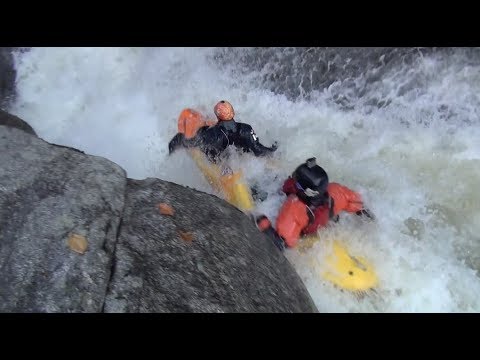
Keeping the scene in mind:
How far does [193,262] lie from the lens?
3186mm

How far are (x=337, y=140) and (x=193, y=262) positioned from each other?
11.9 feet

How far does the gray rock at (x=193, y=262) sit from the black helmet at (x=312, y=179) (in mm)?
A: 648

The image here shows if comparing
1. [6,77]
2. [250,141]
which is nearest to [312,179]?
[250,141]

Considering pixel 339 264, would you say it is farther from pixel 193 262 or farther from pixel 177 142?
pixel 177 142

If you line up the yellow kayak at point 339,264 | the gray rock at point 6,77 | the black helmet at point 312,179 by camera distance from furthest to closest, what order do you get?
the gray rock at point 6,77, the yellow kayak at point 339,264, the black helmet at point 312,179

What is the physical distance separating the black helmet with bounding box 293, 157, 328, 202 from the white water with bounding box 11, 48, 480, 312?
2.92ft

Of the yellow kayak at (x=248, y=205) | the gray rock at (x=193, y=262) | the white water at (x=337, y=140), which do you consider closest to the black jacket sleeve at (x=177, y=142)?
the yellow kayak at (x=248, y=205)

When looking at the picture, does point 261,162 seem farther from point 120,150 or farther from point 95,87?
point 95,87

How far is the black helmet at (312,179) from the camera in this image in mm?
3984

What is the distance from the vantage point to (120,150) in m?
6.82

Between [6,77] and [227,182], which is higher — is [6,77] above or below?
below

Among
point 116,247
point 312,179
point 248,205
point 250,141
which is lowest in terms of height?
point 248,205

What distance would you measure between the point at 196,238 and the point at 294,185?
4.37ft

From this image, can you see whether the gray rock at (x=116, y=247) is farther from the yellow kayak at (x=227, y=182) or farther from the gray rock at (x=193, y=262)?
the yellow kayak at (x=227, y=182)
